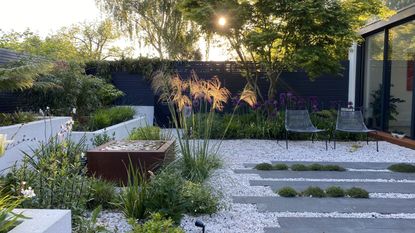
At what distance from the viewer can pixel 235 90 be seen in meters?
10.4

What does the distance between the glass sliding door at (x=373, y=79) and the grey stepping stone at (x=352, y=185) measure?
16.5ft

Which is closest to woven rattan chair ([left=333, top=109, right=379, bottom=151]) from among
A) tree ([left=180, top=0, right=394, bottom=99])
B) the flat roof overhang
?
tree ([left=180, top=0, right=394, bottom=99])

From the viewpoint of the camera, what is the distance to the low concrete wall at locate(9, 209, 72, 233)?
1874mm

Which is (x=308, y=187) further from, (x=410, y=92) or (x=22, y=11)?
(x=22, y=11)

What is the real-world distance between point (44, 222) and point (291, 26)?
707 cm

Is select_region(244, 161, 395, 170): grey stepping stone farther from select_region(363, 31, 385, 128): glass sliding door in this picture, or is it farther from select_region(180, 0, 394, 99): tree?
→ select_region(363, 31, 385, 128): glass sliding door

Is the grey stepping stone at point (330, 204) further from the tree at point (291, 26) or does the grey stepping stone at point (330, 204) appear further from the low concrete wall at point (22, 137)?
the tree at point (291, 26)

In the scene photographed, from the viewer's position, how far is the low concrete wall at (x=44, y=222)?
1.87 meters

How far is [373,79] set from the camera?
31.4 ft

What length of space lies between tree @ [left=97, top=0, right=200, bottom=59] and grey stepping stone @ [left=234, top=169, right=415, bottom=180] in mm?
10487

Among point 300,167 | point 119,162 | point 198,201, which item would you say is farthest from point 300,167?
point 119,162

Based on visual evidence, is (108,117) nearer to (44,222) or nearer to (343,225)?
(343,225)

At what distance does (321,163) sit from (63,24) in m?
23.9

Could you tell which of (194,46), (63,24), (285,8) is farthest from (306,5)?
(63,24)
